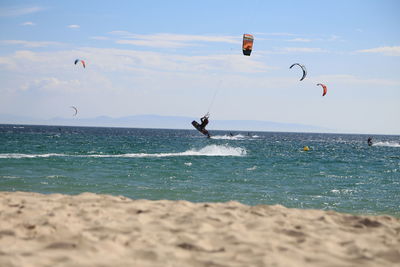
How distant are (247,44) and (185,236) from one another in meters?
18.2

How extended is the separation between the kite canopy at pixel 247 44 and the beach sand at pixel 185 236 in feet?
52.2

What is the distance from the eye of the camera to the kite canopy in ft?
73.5

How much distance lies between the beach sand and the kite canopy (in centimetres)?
1592

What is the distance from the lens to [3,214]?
6.48 m

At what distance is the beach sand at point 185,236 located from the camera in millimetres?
4738

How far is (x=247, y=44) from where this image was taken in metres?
22.5

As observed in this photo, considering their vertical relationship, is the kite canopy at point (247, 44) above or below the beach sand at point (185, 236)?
above

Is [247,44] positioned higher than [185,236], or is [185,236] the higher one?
[247,44]

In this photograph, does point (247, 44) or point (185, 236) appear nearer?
point (185, 236)

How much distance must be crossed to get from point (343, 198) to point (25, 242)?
12.7m

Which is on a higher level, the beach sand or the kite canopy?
the kite canopy

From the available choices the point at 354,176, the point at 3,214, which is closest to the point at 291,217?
the point at 3,214

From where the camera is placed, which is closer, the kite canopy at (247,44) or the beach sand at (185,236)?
the beach sand at (185,236)

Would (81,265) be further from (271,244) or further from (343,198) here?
(343,198)
